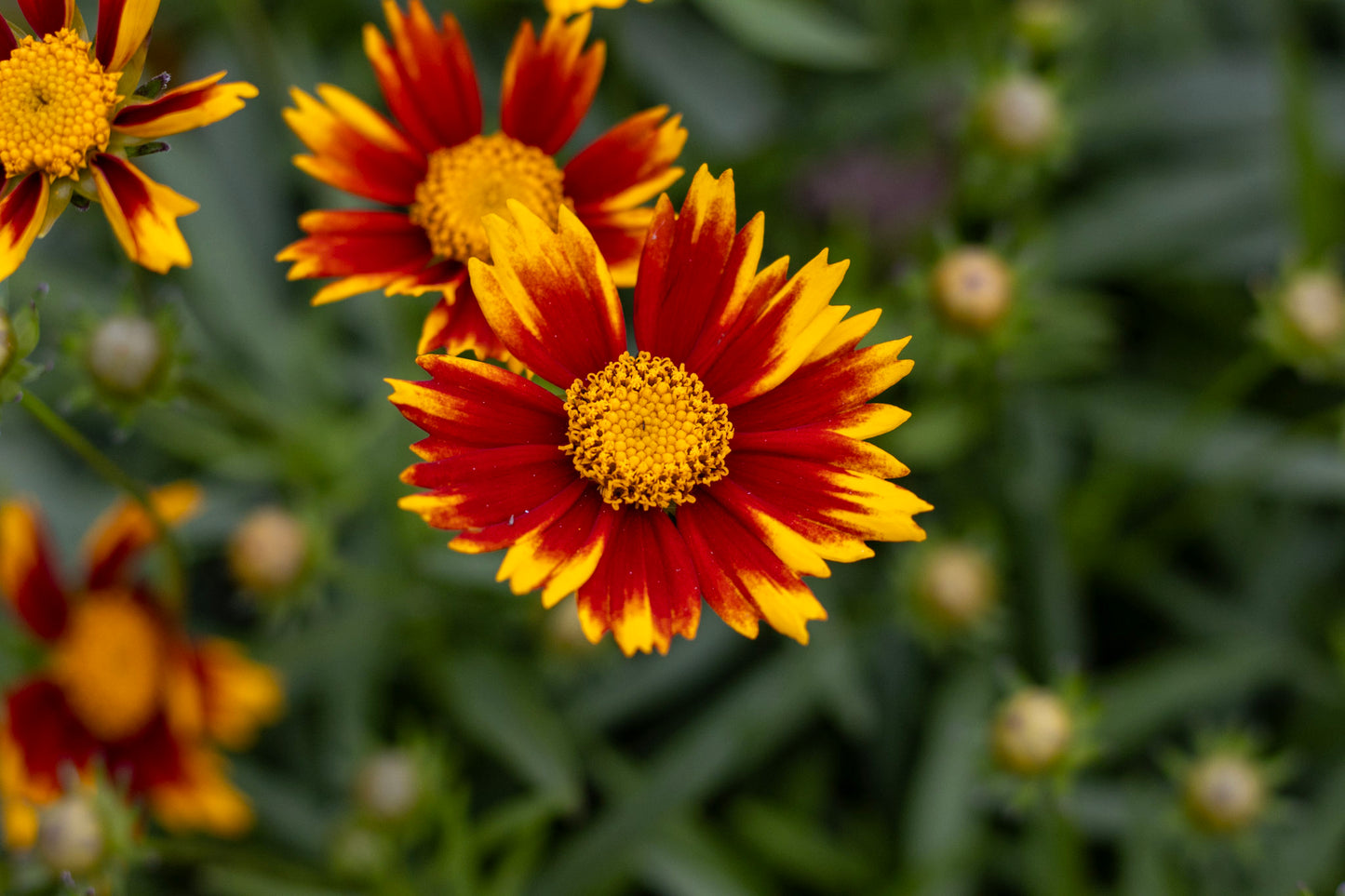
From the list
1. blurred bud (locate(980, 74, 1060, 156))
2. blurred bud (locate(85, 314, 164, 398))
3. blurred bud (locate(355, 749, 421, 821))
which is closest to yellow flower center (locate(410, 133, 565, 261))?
blurred bud (locate(85, 314, 164, 398))

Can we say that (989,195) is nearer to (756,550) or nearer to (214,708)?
(756,550)

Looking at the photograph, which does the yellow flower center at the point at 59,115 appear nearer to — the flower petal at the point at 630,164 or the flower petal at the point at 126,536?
the flower petal at the point at 630,164

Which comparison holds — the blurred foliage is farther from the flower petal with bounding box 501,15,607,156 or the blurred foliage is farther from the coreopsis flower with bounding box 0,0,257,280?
the flower petal with bounding box 501,15,607,156

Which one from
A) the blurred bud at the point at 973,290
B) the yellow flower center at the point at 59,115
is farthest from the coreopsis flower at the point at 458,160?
A: the blurred bud at the point at 973,290

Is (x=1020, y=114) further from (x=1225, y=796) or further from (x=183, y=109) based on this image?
(x=183, y=109)

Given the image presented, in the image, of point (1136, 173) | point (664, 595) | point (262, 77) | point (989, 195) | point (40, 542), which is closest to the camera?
point (664, 595)

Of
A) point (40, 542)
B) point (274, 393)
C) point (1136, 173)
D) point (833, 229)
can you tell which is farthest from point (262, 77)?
point (1136, 173)
